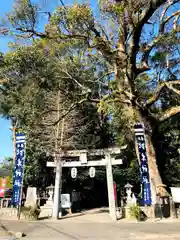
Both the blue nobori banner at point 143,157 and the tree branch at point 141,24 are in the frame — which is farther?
the blue nobori banner at point 143,157

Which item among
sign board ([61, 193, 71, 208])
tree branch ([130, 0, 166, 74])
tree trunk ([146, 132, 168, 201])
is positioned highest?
tree branch ([130, 0, 166, 74])

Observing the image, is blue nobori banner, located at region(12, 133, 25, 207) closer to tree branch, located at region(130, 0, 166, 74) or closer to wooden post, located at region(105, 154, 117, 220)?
wooden post, located at region(105, 154, 117, 220)

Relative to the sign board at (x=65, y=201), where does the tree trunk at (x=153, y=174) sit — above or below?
above

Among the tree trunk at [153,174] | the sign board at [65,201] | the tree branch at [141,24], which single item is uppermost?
the tree branch at [141,24]

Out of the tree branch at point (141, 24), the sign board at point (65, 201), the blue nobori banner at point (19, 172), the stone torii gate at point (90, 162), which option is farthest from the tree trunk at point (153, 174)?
the blue nobori banner at point (19, 172)

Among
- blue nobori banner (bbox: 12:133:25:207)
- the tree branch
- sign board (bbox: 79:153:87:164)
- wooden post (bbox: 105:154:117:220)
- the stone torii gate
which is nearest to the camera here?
the tree branch

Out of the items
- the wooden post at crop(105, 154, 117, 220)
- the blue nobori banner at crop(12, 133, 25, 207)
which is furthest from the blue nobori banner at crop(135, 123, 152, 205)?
the blue nobori banner at crop(12, 133, 25, 207)

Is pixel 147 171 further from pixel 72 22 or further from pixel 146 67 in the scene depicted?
pixel 72 22

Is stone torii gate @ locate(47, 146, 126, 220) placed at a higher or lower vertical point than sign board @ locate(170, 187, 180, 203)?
higher

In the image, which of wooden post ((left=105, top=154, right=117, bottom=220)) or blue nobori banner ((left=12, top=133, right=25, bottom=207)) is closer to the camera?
wooden post ((left=105, top=154, right=117, bottom=220))

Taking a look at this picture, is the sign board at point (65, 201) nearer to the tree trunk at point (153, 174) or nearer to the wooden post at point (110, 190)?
the wooden post at point (110, 190)

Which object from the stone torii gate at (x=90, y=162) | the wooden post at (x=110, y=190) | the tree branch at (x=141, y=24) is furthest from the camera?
the stone torii gate at (x=90, y=162)

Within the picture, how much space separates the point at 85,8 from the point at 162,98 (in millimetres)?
9177

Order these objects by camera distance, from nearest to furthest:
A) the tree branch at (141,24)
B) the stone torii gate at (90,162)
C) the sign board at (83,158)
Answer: the tree branch at (141,24) → the stone torii gate at (90,162) → the sign board at (83,158)
